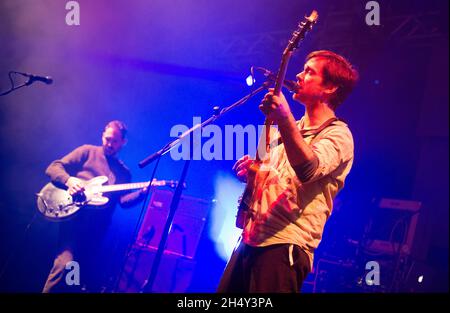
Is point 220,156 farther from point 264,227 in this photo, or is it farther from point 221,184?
point 264,227

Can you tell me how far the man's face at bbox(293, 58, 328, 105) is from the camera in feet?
8.53

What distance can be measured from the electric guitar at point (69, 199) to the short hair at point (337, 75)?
11.1 feet

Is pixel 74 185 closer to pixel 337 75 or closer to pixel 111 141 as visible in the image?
pixel 111 141

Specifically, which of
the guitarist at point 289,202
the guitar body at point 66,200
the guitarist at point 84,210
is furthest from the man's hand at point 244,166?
the guitar body at point 66,200

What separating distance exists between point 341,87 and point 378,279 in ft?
12.7

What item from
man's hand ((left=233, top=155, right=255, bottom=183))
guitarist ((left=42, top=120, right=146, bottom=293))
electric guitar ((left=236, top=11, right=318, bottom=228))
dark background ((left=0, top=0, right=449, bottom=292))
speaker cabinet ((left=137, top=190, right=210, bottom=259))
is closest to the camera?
electric guitar ((left=236, top=11, right=318, bottom=228))

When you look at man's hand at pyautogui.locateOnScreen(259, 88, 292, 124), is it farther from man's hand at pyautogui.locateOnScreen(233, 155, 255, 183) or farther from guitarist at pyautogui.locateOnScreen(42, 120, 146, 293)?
guitarist at pyautogui.locateOnScreen(42, 120, 146, 293)

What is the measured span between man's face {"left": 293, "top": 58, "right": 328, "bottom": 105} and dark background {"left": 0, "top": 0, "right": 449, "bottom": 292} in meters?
3.89

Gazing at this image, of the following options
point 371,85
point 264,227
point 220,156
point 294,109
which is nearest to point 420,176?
point 371,85

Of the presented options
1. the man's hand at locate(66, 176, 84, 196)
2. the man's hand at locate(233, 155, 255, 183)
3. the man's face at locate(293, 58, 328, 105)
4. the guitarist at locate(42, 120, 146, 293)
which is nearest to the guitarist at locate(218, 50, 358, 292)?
the man's hand at locate(233, 155, 255, 183)

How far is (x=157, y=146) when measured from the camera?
26.8 feet

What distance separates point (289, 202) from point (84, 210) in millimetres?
3951

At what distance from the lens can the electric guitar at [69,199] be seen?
17.9ft

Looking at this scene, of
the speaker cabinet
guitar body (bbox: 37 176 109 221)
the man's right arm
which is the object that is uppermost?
the man's right arm
